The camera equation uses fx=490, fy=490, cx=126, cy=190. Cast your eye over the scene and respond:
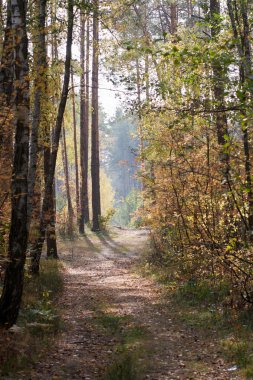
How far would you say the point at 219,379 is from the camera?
6.49m

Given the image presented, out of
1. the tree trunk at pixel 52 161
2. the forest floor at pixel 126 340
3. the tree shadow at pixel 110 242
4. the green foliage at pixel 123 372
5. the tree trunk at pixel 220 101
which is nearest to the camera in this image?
the green foliage at pixel 123 372

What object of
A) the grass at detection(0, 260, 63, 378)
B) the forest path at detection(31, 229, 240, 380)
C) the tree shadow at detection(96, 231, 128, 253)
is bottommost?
the forest path at detection(31, 229, 240, 380)

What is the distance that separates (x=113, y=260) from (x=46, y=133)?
8405 mm

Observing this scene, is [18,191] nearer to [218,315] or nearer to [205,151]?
[218,315]

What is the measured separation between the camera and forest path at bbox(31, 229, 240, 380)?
272 inches

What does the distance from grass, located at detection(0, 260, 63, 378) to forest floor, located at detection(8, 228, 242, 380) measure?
17 centimetres

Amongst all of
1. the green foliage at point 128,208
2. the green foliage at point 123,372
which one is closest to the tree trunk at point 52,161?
the green foliage at point 123,372

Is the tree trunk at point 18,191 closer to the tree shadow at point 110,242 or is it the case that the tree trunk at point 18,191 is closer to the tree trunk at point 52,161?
the tree trunk at point 52,161

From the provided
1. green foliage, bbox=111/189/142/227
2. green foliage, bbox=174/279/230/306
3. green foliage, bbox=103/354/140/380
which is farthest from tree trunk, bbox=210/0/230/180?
green foliage, bbox=111/189/142/227

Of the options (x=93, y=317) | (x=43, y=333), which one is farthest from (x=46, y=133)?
(x=43, y=333)

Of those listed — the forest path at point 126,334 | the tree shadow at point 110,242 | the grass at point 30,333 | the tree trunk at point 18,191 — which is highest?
the tree trunk at point 18,191

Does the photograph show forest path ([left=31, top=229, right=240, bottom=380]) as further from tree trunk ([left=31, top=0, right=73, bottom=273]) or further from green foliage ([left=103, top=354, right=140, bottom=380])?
tree trunk ([left=31, top=0, right=73, bottom=273])

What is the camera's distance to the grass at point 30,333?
21.6 ft

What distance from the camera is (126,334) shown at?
8.95 m
